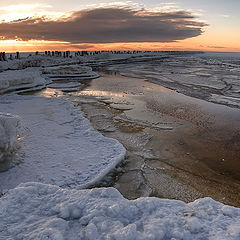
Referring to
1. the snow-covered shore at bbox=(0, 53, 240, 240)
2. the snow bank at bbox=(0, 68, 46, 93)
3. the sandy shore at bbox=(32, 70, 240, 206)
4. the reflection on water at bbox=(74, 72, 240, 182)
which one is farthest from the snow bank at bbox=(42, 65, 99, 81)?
the snow-covered shore at bbox=(0, 53, 240, 240)

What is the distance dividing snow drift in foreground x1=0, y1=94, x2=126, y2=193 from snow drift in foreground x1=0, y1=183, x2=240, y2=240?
4.98 ft

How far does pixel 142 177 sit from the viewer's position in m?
5.35

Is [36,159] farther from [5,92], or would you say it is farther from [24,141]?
[5,92]

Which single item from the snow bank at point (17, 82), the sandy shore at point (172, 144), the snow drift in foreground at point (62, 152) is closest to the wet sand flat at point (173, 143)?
the sandy shore at point (172, 144)

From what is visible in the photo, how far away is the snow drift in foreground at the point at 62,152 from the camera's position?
16.9 feet

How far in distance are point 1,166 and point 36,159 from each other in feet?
2.71

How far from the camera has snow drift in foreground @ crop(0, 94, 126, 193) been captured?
5.14 meters

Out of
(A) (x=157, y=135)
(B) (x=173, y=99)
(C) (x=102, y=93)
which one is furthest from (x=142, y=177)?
(C) (x=102, y=93)

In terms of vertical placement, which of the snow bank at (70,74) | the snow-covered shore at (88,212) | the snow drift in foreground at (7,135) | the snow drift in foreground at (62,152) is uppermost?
→ the snow bank at (70,74)

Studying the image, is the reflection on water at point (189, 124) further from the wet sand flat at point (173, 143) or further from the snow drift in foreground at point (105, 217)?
the snow drift in foreground at point (105, 217)

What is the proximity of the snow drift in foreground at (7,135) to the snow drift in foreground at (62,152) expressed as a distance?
1.43 feet

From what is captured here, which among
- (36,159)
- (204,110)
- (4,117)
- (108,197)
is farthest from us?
(204,110)

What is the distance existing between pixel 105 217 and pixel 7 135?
11.3 ft

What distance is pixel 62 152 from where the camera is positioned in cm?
631
